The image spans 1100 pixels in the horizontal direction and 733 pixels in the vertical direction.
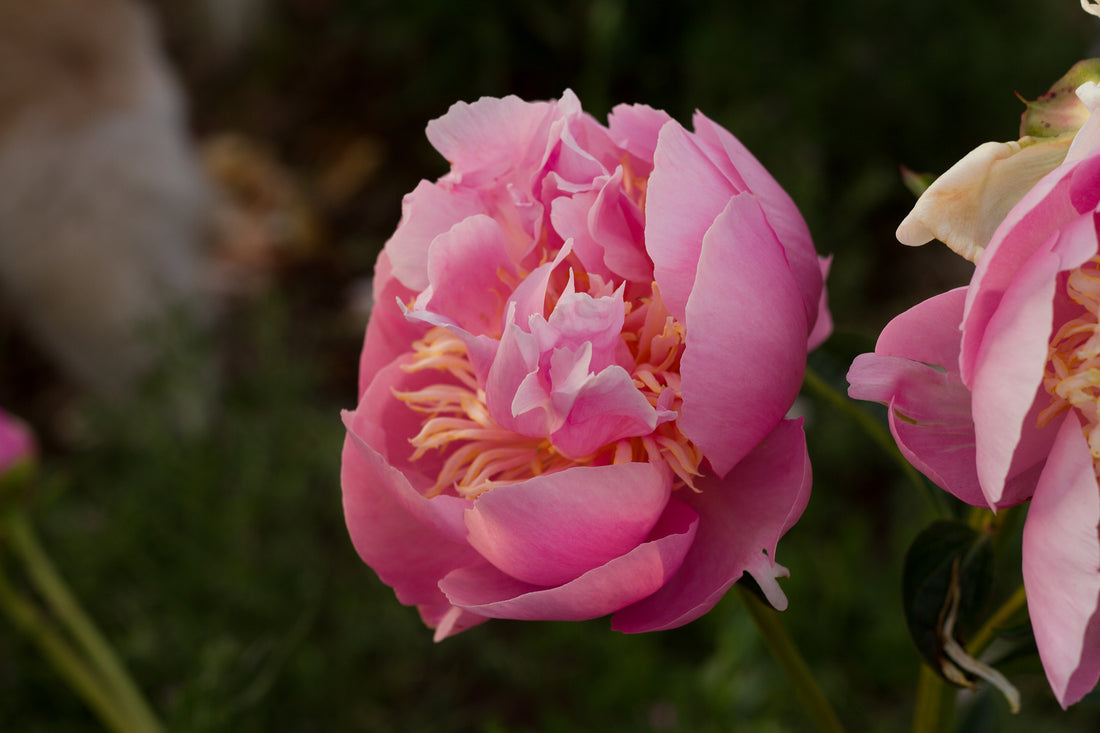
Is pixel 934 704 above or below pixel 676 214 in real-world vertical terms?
below

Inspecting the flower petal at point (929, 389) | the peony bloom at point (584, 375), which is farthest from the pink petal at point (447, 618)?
the flower petal at point (929, 389)

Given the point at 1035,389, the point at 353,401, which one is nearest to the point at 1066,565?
the point at 1035,389

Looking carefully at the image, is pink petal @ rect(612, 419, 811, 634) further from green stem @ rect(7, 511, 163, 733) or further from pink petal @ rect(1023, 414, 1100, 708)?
green stem @ rect(7, 511, 163, 733)

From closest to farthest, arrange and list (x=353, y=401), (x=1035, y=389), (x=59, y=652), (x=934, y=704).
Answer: (x=1035, y=389), (x=934, y=704), (x=59, y=652), (x=353, y=401)

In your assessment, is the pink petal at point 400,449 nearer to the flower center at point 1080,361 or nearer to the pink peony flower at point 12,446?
the flower center at point 1080,361

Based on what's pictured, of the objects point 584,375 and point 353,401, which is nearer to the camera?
point 584,375

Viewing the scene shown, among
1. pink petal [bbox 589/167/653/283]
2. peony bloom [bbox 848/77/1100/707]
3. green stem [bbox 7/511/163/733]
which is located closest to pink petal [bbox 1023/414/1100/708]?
peony bloom [bbox 848/77/1100/707]

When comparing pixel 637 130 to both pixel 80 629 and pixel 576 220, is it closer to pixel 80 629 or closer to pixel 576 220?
pixel 576 220

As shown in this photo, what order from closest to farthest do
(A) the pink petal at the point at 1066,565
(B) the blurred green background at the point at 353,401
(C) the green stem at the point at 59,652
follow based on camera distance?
(A) the pink petal at the point at 1066,565 → (C) the green stem at the point at 59,652 → (B) the blurred green background at the point at 353,401

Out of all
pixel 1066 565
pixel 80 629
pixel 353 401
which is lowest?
pixel 353 401
